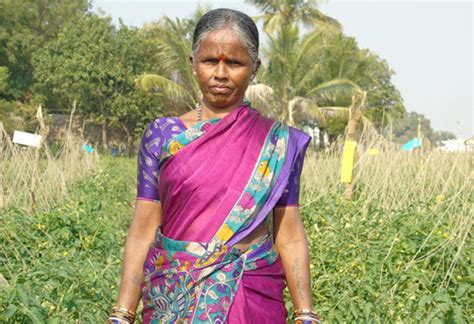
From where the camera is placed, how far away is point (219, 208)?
5.80ft

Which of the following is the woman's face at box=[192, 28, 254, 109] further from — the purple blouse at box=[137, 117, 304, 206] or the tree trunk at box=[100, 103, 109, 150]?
the tree trunk at box=[100, 103, 109, 150]

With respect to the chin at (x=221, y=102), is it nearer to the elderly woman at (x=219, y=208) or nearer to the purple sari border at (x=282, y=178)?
the elderly woman at (x=219, y=208)

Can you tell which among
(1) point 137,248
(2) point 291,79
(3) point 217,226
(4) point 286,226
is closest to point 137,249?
(1) point 137,248

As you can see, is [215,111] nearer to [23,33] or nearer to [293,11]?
[293,11]

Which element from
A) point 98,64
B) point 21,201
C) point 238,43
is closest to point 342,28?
point 98,64

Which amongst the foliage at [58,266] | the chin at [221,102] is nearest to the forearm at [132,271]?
the chin at [221,102]

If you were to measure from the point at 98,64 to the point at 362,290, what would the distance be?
2366 centimetres

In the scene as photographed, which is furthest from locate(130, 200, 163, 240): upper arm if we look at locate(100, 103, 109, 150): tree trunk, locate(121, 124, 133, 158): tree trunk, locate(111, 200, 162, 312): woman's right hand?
locate(121, 124, 133, 158): tree trunk

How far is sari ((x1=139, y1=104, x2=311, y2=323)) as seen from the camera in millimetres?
1738

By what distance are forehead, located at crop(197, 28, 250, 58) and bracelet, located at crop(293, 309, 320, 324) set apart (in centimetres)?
66

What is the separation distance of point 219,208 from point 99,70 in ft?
81.6

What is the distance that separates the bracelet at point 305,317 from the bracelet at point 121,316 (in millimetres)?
419

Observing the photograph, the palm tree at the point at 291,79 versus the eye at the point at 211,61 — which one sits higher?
the palm tree at the point at 291,79

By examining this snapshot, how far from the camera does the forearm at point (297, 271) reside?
1.89 m
